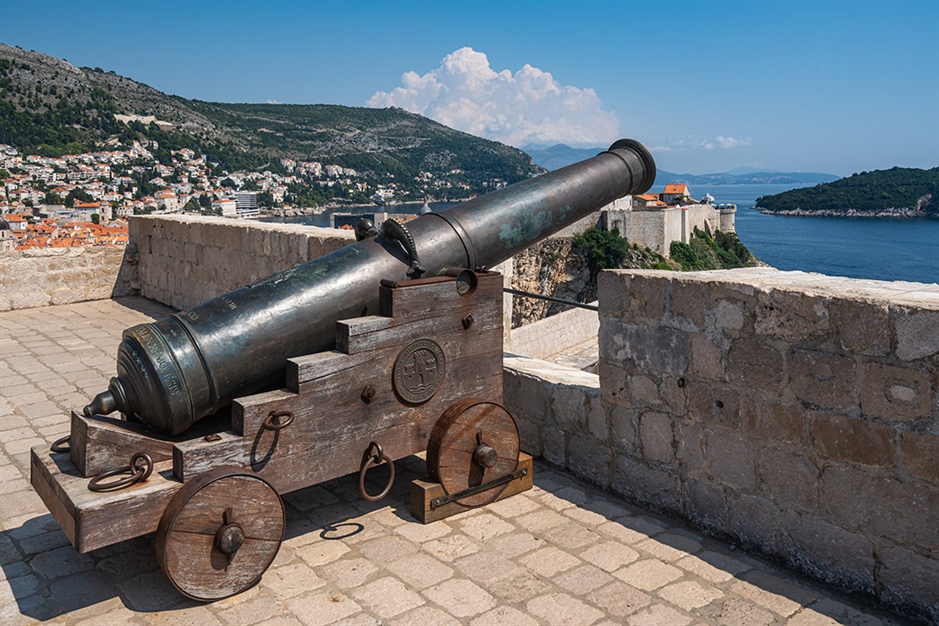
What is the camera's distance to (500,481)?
3252mm

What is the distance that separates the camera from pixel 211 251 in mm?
7332

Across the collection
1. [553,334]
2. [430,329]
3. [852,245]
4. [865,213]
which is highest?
[430,329]

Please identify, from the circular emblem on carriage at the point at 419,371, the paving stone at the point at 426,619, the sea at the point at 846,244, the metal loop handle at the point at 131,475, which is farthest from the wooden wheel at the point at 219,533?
the sea at the point at 846,244

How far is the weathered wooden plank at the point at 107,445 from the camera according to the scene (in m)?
2.43

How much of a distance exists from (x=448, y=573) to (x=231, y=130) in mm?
102241

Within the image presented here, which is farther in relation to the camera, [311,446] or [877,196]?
[877,196]

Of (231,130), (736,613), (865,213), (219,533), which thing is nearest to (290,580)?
(219,533)

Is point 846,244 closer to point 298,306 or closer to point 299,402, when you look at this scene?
point 298,306

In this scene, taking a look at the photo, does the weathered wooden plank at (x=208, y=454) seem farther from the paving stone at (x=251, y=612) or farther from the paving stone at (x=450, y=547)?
the paving stone at (x=450, y=547)

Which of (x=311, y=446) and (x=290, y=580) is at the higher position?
(x=311, y=446)

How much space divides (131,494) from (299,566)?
0.68m

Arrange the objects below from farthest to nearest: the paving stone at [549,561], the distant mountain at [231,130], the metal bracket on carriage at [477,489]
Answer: the distant mountain at [231,130], the metal bracket on carriage at [477,489], the paving stone at [549,561]

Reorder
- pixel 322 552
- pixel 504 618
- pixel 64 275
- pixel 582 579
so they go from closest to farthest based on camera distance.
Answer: pixel 504 618
pixel 582 579
pixel 322 552
pixel 64 275

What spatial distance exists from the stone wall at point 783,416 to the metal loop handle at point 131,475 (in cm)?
187
